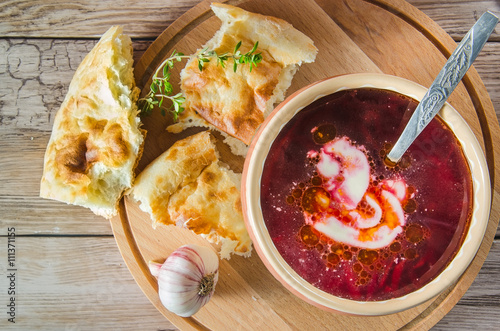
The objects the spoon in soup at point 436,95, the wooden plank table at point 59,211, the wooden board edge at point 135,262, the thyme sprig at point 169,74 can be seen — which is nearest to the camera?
the spoon in soup at point 436,95

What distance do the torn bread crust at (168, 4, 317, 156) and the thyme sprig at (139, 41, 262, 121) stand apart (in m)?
0.04

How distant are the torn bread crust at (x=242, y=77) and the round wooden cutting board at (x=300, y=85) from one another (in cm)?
10

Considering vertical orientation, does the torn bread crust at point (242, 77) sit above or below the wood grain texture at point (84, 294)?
above

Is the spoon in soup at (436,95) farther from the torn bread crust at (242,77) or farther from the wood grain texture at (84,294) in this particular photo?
the wood grain texture at (84,294)

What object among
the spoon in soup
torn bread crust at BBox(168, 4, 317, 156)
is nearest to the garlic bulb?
torn bread crust at BBox(168, 4, 317, 156)

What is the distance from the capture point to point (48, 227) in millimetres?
2156

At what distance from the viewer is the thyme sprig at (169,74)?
5.72 feet

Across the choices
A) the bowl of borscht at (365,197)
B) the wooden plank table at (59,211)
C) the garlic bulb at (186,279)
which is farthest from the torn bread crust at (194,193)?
the wooden plank table at (59,211)

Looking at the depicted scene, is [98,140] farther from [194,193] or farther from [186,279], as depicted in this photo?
[186,279]

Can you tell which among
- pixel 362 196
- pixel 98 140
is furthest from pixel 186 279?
pixel 362 196

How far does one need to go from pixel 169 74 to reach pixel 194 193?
512 mm

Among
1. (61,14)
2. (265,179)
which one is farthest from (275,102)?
(61,14)

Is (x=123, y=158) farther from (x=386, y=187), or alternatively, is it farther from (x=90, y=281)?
(x=386, y=187)

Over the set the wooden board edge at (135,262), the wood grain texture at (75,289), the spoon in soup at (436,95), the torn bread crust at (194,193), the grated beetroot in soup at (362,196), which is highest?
the spoon in soup at (436,95)
